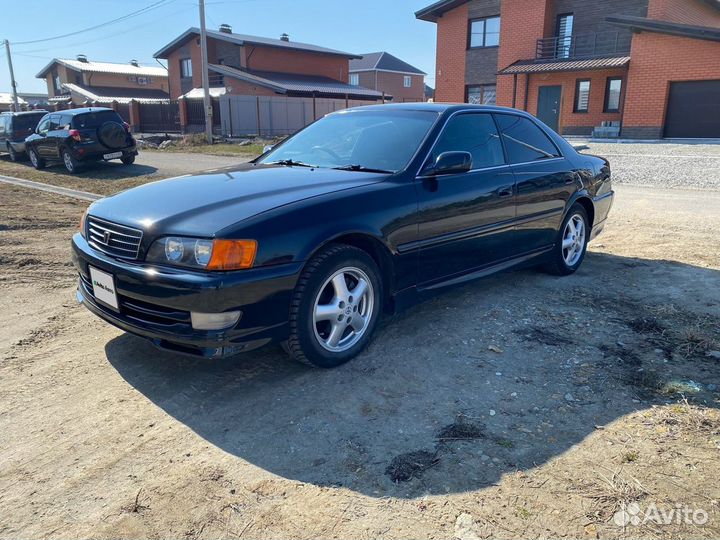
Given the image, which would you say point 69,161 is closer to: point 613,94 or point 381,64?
point 613,94

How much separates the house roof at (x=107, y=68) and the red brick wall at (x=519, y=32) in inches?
1514

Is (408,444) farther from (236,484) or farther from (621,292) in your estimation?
(621,292)

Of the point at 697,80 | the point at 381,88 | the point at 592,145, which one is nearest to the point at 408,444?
the point at 592,145

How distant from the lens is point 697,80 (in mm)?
23625

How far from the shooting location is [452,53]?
32281mm

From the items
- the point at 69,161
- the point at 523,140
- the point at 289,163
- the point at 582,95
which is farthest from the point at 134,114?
the point at 523,140

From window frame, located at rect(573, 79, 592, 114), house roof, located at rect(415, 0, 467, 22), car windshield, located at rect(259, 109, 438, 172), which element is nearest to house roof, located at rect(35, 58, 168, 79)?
house roof, located at rect(415, 0, 467, 22)

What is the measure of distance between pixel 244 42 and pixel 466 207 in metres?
37.5

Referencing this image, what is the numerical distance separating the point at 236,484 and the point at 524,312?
291 cm

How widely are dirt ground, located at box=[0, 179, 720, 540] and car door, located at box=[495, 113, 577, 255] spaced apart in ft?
2.39

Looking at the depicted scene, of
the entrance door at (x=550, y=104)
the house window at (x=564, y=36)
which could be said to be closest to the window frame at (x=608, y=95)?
the entrance door at (x=550, y=104)

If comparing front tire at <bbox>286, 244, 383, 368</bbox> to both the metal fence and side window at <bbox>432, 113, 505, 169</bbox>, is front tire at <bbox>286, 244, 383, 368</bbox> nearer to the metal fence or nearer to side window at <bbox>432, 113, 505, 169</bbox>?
side window at <bbox>432, 113, 505, 169</bbox>

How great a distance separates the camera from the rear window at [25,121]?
752 inches

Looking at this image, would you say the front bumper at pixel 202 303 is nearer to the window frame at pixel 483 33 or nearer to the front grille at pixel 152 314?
the front grille at pixel 152 314
